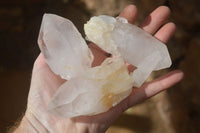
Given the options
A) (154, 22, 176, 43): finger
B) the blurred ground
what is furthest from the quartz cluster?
the blurred ground

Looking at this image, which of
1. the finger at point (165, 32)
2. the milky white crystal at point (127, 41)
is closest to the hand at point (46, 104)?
the milky white crystal at point (127, 41)

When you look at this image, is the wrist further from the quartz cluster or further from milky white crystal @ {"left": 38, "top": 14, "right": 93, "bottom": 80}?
milky white crystal @ {"left": 38, "top": 14, "right": 93, "bottom": 80}

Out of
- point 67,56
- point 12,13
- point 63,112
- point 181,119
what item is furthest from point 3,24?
point 181,119

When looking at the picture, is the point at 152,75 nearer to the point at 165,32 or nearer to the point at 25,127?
the point at 165,32

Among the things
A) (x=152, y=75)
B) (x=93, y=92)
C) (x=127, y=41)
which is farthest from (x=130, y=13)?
(x=152, y=75)

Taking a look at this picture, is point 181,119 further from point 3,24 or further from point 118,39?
point 3,24

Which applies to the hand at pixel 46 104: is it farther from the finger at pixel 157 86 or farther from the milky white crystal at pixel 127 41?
the milky white crystal at pixel 127 41
